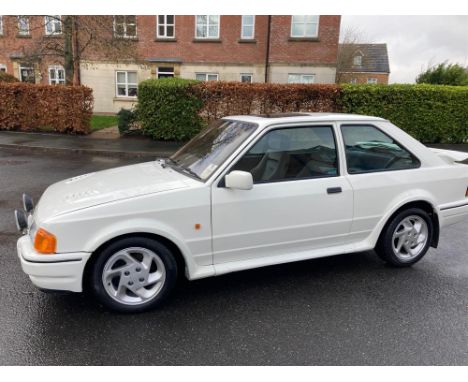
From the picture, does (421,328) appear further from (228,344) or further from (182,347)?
(182,347)

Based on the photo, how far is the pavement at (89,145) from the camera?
1116cm

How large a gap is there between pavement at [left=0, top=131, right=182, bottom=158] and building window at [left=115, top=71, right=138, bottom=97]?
960 cm

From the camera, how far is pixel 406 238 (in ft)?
12.9

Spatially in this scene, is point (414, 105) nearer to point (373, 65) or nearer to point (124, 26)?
point (124, 26)

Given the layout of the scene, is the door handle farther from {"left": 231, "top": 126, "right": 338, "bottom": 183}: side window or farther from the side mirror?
the side mirror

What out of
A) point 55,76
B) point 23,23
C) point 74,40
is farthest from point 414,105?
point 55,76

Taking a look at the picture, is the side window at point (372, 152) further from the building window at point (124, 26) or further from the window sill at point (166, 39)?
the window sill at point (166, 39)

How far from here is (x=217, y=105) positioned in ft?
41.9

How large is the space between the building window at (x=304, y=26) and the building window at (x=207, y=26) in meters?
4.38

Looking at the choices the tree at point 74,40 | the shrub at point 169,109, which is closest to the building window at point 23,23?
the tree at point 74,40

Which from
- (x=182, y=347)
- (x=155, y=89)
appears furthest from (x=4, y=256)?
(x=155, y=89)

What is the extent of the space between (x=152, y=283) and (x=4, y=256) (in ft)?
6.90

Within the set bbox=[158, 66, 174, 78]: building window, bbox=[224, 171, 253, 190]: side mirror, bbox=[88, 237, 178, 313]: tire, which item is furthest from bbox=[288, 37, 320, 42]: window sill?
bbox=[88, 237, 178, 313]: tire

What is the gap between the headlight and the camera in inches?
108
